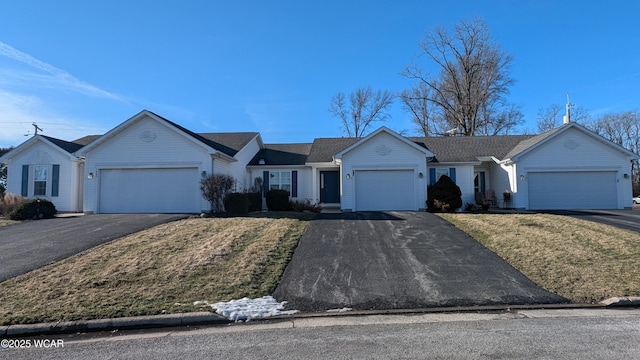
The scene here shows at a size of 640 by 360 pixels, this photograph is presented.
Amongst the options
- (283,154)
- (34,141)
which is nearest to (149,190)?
(34,141)

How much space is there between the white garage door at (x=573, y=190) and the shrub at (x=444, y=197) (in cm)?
485

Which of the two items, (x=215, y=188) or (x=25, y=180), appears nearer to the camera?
(x=215, y=188)

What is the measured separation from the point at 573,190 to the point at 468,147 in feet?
19.4

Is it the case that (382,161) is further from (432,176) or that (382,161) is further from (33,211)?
(33,211)

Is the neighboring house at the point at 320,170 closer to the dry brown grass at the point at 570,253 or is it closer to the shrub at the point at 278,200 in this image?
the shrub at the point at 278,200

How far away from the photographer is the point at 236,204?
54.3ft

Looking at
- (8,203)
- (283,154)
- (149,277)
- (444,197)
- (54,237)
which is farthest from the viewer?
(283,154)

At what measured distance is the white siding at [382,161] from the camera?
62.1 feet

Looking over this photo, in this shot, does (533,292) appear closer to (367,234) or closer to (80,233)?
(367,234)

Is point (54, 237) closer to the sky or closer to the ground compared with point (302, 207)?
closer to the ground

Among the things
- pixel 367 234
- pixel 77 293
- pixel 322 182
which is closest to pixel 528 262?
pixel 367 234

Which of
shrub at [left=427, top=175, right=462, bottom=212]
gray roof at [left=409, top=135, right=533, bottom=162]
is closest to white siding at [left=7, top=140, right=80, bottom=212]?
shrub at [left=427, top=175, right=462, bottom=212]

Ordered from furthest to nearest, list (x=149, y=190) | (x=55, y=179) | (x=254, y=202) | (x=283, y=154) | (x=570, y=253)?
(x=283, y=154) < (x=55, y=179) < (x=254, y=202) < (x=149, y=190) < (x=570, y=253)

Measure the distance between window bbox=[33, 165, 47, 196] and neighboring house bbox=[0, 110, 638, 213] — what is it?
52mm
